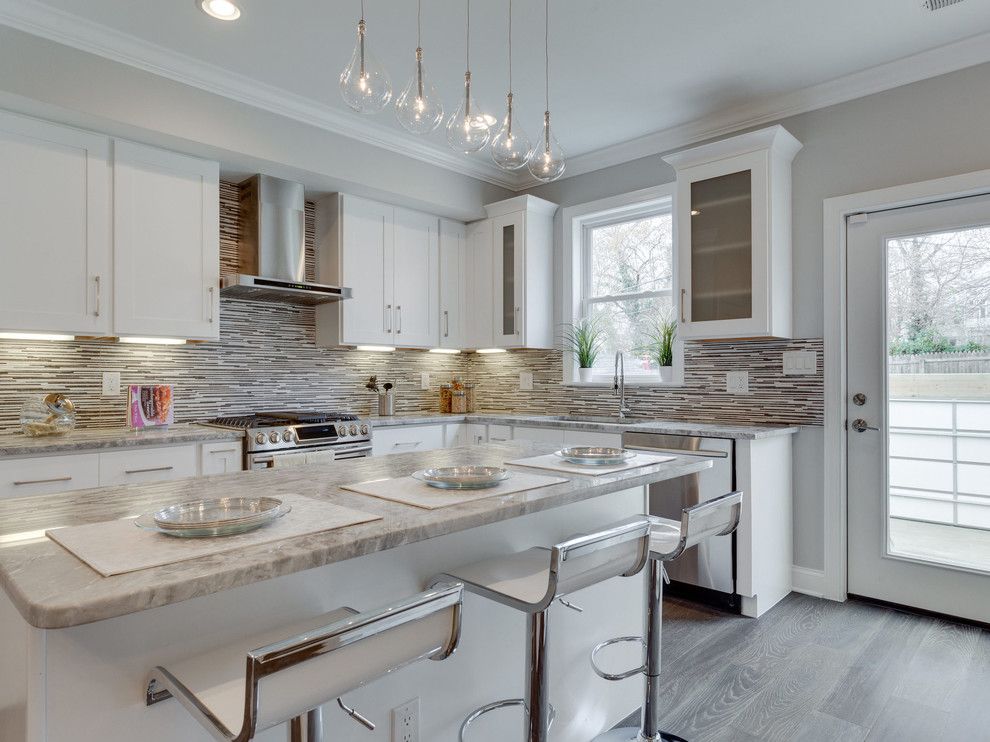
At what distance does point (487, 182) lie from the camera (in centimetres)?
447

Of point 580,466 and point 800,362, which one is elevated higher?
point 800,362

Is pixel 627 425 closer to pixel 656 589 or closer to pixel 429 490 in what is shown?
pixel 656 589

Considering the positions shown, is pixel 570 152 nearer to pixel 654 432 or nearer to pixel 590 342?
pixel 590 342

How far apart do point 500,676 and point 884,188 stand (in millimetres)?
2900

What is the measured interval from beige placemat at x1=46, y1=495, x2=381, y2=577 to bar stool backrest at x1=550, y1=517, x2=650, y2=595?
0.38m

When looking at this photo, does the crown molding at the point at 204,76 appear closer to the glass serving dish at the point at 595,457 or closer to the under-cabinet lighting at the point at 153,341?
the under-cabinet lighting at the point at 153,341

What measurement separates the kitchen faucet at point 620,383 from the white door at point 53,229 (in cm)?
277

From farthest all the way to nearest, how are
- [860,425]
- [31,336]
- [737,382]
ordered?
1. [737,382]
2. [860,425]
3. [31,336]

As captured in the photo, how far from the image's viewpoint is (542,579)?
4.65 ft

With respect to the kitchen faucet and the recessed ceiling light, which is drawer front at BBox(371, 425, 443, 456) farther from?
the recessed ceiling light

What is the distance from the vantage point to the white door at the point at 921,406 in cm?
282

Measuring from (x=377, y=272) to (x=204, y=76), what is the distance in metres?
1.41

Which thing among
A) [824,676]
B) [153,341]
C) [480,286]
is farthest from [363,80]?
[480,286]

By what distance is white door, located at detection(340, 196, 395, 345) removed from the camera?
12.4 ft
